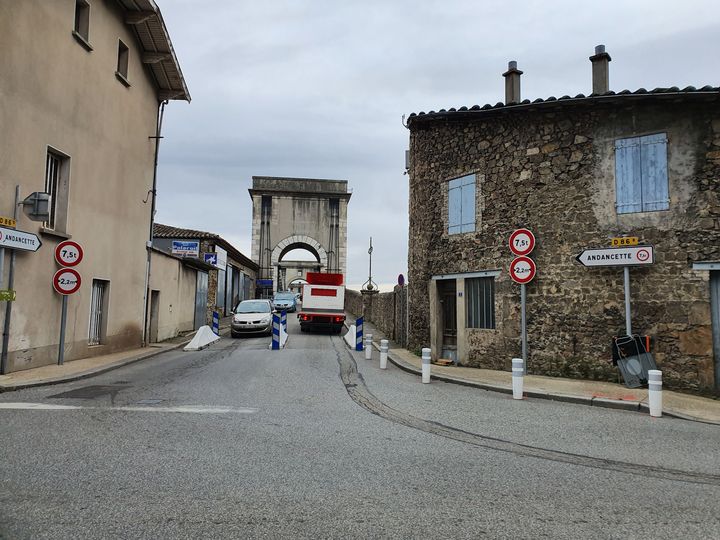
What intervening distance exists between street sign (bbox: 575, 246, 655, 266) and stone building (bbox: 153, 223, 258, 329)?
1574cm

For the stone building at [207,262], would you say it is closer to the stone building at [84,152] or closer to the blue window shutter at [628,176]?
the stone building at [84,152]

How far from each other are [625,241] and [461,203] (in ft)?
14.0

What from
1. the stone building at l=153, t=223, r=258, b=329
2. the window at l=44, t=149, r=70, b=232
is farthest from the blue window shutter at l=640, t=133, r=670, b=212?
the stone building at l=153, t=223, r=258, b=329

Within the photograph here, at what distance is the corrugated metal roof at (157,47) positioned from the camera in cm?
1494

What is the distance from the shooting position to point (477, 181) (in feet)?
43.2

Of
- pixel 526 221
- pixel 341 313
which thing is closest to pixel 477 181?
pixel 526 221

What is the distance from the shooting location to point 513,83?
14.6m

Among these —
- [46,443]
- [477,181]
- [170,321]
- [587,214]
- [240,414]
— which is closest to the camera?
[46,443]

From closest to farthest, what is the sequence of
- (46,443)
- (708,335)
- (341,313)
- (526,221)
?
(46,443) → (708,335) → (526,221) → (341,313)

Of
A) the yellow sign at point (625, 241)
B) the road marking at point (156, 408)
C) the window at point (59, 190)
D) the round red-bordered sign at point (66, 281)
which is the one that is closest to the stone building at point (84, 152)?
the window at point (59, 190)

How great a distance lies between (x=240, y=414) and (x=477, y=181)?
876cm

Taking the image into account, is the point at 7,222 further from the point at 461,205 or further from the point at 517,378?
the point at 461,205

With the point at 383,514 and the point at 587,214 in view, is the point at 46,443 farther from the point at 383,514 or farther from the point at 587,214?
the point at 587,214

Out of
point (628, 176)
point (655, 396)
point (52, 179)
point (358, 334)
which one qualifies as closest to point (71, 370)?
point (52, 179)
